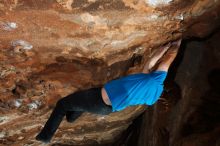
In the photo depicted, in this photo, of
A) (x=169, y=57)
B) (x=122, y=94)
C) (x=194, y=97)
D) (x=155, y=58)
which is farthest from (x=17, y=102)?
(x=194, y=97)

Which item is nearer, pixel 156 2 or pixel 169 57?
pixel 156 2

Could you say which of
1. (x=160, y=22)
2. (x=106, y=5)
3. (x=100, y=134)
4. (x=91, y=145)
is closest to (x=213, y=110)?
(x=160, y=22)

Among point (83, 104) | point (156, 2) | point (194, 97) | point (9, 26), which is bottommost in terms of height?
point (194, 97)

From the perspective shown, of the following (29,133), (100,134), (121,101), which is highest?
(121,101)

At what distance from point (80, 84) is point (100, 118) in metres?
1.15

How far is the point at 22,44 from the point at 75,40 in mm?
449

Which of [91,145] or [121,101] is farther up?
[121,101]

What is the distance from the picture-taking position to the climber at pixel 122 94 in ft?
7.54

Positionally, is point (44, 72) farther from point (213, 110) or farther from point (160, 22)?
point (213, 110)

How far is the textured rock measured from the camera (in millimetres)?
2297

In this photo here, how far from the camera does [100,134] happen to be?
15.9 ft

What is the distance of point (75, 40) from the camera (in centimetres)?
261

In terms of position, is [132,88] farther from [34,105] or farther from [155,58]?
[34,105]

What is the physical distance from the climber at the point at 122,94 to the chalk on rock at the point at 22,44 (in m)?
0.55
